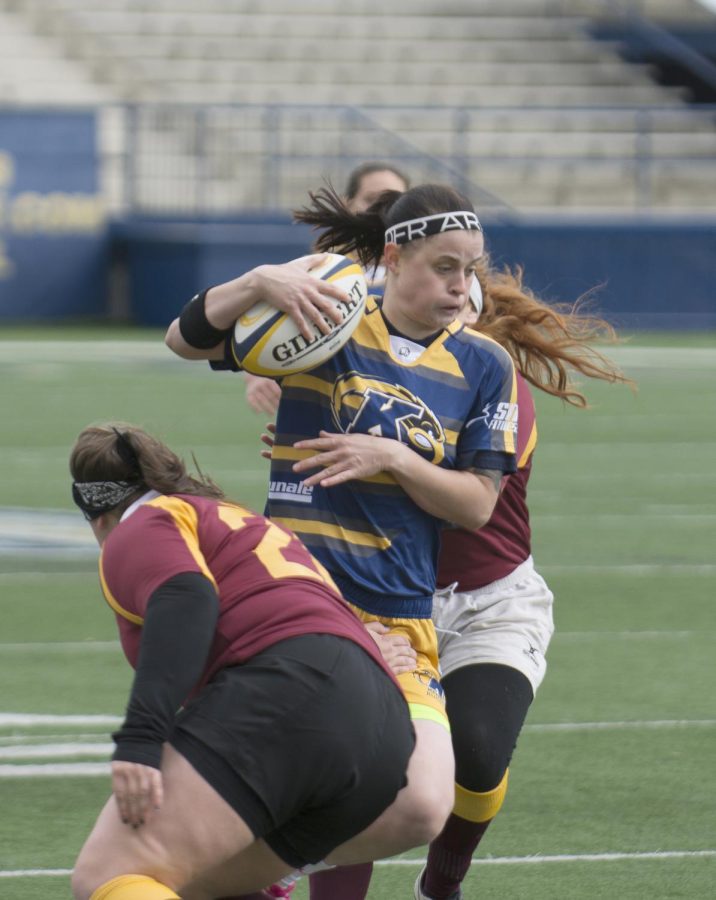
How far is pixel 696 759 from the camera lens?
5.85 metres

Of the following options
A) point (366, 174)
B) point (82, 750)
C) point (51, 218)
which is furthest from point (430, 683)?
point (51, 218)

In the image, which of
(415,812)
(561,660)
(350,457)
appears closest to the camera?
(415,812)

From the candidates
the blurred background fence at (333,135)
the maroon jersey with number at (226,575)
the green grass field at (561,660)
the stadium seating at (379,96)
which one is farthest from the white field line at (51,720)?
the stadium seating at (379,96)

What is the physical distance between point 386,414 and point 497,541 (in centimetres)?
80

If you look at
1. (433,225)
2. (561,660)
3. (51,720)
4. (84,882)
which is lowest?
(561,660)

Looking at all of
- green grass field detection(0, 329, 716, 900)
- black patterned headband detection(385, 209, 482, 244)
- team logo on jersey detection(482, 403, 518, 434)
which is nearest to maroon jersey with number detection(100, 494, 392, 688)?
green grass field detection(0, 329, 716, 900)

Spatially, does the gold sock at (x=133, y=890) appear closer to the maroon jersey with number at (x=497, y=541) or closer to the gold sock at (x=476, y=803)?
the gold sock at (x=476, y=803)

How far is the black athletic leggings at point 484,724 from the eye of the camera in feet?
14.2

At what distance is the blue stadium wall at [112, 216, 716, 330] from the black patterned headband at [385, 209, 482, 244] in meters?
18.4

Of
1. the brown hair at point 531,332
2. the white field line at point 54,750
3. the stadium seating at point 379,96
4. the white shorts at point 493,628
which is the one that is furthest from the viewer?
the stadium seating at point 379,96

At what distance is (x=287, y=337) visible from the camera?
400cm

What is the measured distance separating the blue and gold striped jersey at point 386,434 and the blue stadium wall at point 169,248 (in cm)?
A: 1835

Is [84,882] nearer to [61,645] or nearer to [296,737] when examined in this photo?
[296,737]

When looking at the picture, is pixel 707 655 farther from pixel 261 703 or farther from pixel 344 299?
pixel 261 703
